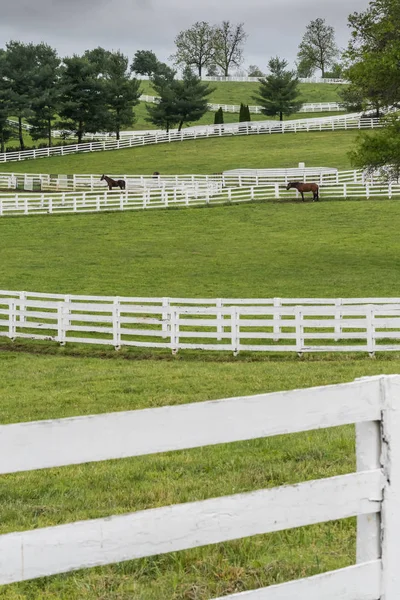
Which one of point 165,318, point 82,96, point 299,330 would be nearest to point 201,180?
point 82,96

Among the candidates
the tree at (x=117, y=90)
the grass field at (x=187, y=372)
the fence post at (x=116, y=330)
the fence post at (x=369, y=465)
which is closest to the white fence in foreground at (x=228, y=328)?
the fence post at (x=116, y=330)

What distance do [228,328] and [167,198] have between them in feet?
89.0

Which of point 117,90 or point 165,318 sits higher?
point 117,90

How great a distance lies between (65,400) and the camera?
1311cm

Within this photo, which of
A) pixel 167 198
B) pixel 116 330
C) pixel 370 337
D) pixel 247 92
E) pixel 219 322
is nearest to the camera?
pixel 370 337

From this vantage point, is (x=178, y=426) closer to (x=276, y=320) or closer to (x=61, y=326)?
(x=276, y=320)

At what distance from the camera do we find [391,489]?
3574mm

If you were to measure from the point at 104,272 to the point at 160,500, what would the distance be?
87.6 feet

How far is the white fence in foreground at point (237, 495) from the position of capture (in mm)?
2994

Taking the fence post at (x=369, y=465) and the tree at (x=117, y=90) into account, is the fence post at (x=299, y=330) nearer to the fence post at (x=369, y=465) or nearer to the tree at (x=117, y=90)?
the fence post at (x=369, y=465)

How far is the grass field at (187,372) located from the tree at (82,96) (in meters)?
42.7

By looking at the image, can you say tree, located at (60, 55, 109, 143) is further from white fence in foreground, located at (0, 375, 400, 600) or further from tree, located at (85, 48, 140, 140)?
white fence in foreground, located at (0, 375, 400, 600)

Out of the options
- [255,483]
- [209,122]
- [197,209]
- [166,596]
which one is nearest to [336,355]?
[255,483]

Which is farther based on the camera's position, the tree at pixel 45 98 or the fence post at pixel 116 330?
the tree at pixel 45 98
